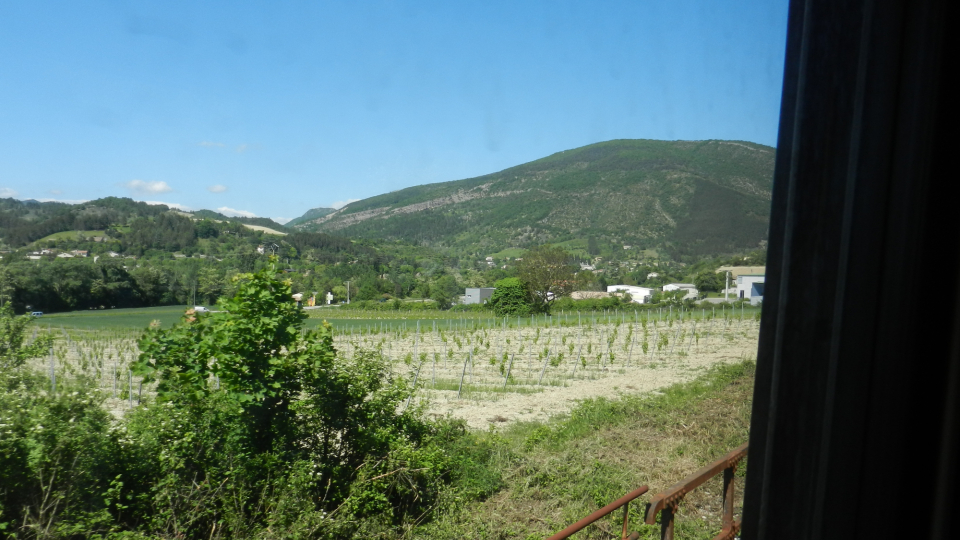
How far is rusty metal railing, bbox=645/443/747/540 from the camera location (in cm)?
220

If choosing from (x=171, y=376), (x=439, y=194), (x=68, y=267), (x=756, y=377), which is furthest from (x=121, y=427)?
(x=439, y=194)

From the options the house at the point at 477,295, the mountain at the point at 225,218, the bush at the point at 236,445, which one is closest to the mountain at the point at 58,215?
the mountain at the point at 225,218

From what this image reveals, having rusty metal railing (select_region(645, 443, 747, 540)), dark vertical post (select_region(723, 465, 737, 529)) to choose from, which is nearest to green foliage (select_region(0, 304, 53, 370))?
rusty metal railing (select_region(645, 443, 747, 540))

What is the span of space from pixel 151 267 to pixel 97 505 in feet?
20.1

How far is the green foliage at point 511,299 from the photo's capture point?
122 feet

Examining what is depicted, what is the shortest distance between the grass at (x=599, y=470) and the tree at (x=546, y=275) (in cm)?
3096

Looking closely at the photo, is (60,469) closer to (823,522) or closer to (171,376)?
(171,376)

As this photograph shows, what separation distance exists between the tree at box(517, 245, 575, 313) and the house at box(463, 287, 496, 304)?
7.56 ft

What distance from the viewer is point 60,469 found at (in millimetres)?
3566

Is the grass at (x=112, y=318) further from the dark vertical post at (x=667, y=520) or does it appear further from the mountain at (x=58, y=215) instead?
the dark vertical post at (x=667, y=520)

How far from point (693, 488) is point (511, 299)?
35.6m

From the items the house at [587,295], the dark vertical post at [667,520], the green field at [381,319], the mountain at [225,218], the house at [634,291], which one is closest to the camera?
the dark vertical post at [667,520]

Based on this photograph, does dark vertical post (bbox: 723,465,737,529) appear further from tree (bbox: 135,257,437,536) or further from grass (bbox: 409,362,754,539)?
tree (bbox: 135,257,437,536)

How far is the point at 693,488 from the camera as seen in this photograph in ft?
7.55
